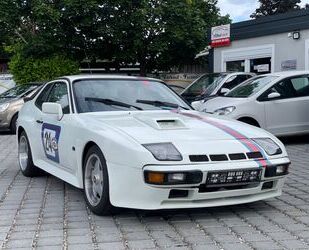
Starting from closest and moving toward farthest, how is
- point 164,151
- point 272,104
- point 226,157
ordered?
point 164,151 → point 226,157 → point 272,104

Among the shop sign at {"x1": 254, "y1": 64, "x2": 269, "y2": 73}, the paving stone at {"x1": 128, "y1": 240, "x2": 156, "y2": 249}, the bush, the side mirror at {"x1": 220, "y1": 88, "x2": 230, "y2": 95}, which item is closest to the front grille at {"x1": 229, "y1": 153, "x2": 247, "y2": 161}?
the paving stone at {"x1": 128, "y1": 240, "x2": 156, "y2": 249}

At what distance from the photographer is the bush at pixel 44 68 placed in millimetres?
21234

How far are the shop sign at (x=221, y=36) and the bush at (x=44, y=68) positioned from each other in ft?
18.9

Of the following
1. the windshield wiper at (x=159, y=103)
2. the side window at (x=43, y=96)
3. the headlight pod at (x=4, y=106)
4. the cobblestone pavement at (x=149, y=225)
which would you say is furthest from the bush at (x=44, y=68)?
the windshield wiper at (x=159, y=103)

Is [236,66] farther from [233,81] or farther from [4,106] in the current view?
[4,106]

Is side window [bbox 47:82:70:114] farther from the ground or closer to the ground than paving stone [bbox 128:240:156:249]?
farther from the ground

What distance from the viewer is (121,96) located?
617cm

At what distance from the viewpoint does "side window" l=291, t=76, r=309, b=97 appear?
11.1 metres

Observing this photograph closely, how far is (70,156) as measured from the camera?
18.9ft

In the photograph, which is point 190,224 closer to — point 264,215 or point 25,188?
point 264,215

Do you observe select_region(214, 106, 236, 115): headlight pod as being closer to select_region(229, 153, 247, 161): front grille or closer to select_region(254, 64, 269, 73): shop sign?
select_region(229, 153, 247, 161): front grille

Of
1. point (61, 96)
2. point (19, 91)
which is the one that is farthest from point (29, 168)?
point (19, 91)

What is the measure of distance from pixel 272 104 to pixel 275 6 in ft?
155

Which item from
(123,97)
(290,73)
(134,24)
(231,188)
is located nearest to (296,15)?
(290,73)
